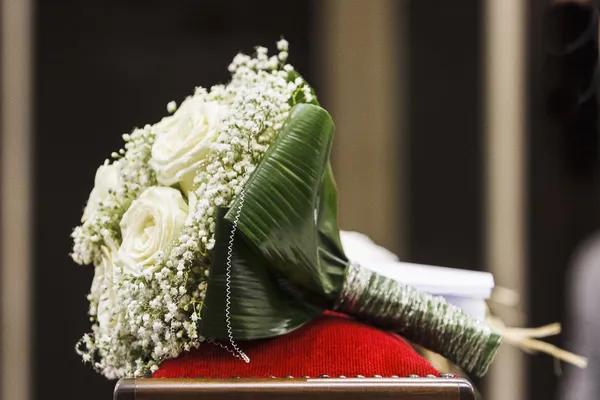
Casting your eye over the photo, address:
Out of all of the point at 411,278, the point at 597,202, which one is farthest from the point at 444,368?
the point at 597,202

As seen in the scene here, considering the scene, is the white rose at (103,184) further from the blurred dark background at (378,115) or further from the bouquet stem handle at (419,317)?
the blurred dark background at (378,115)

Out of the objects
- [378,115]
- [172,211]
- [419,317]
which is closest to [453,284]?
[419,317]

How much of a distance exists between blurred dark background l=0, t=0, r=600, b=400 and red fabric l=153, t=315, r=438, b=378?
1912 mm

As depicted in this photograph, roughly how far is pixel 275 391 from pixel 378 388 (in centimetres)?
9

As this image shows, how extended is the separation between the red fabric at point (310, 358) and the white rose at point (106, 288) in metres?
0.10

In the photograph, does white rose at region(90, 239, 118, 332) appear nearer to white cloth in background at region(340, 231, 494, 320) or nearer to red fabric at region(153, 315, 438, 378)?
red fabric at region(153, 315, 438, 378)

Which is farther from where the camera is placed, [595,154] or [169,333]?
[595,154]

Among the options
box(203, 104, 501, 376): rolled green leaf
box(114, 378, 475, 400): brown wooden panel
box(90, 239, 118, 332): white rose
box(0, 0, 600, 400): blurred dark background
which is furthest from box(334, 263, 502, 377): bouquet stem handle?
box(0, 0, 600, 400): blurred dark background

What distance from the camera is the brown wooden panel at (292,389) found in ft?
1.96

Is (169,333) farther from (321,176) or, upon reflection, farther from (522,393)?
(522,393)

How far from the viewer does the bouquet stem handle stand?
0.73 m

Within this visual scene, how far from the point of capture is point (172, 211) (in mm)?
693

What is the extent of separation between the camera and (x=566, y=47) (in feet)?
9.29

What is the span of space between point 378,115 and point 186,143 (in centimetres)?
241
